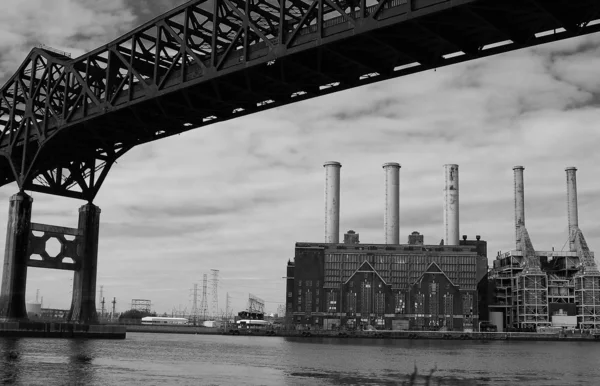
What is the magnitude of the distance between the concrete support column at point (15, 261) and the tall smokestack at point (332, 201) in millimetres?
103947

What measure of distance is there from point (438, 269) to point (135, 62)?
129032mm

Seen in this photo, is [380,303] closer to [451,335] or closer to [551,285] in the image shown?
[451,335]

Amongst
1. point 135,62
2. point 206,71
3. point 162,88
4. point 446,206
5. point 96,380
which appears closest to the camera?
point 96,380

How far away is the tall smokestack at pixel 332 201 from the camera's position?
165000mm

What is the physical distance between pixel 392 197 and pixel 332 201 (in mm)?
13221

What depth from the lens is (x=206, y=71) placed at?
4100 cm

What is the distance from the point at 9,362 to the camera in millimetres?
43719

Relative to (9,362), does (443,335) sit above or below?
below

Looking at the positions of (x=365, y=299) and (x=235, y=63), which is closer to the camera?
(x=235, y=63)

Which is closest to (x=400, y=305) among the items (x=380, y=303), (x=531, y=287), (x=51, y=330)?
(x=380, y=303)

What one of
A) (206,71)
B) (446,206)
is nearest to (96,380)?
(206,71)

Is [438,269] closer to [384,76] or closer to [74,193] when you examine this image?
[74,193]

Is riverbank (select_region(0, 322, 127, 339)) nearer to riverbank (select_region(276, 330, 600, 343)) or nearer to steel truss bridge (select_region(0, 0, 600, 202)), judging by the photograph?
steel truss bridge (select_region(0, 0, 600, 202))

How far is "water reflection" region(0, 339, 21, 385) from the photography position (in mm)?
34278
